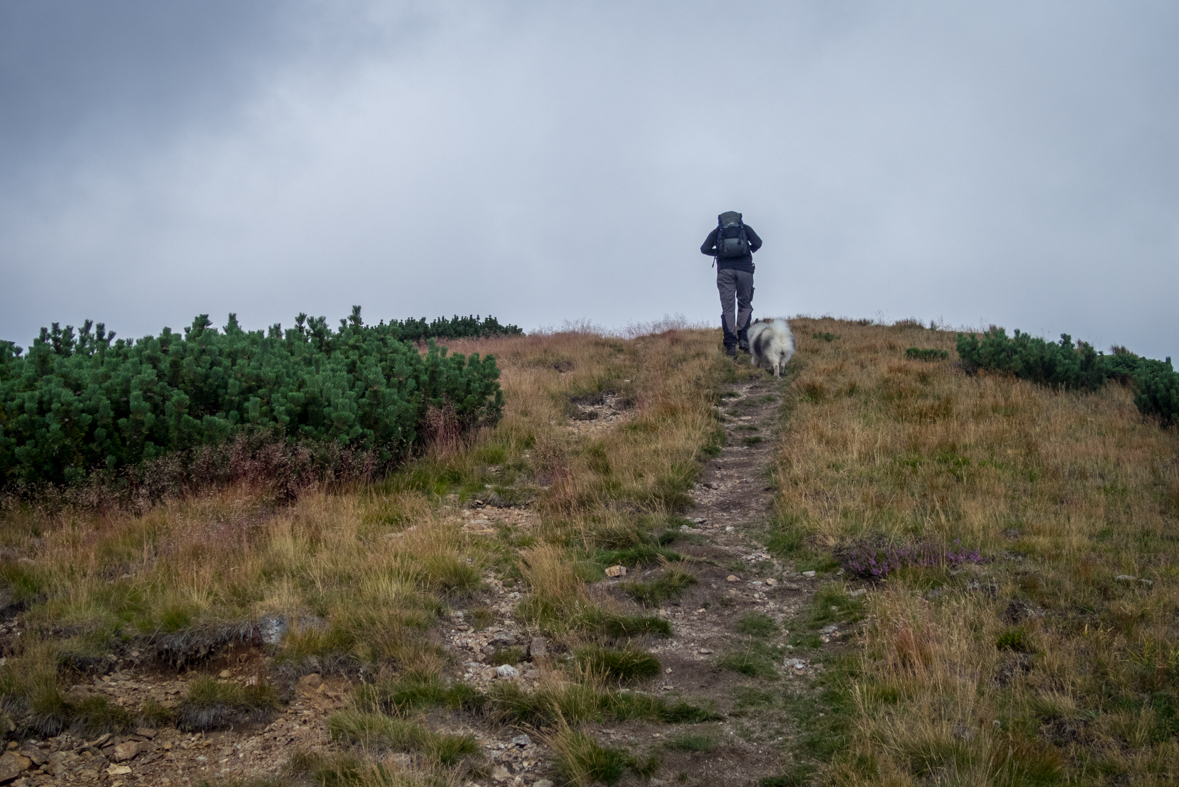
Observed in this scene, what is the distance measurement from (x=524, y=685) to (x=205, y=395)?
5.14 metres

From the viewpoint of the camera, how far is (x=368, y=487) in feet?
26.0

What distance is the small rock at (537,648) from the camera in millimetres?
4984

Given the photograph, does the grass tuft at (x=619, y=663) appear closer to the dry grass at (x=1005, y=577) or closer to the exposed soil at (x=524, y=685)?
the exposed soil at (x=524, y=685)

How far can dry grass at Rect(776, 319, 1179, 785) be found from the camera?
3652 millimetres

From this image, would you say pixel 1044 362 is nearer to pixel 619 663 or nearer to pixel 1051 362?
pixel 1051 362

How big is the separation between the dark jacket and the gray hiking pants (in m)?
0.08

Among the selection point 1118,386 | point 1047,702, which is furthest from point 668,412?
point 1118,386

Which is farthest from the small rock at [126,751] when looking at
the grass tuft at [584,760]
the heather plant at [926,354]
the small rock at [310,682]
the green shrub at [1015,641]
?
the heather plant at [926,354]

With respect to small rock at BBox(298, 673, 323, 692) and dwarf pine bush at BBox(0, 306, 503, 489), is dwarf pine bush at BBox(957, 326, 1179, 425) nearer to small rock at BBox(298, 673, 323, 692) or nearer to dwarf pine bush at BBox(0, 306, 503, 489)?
dwarf pine bush at BBox(0, 306, 503, 489)

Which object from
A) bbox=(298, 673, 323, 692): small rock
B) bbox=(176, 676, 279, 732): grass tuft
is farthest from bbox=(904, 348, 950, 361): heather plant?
bbox=(176, 676, 279, 732): grass tuft

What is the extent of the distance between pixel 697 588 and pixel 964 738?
2566mm

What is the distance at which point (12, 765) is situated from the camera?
380 centimetres

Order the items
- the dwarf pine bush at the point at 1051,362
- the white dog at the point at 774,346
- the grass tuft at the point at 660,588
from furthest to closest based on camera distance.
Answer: the white dog at the point at 774,346
the dwarf pine bush at the point at 1051,362
the grass tuft at the point at 660,588

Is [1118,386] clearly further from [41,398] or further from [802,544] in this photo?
[41,398]
